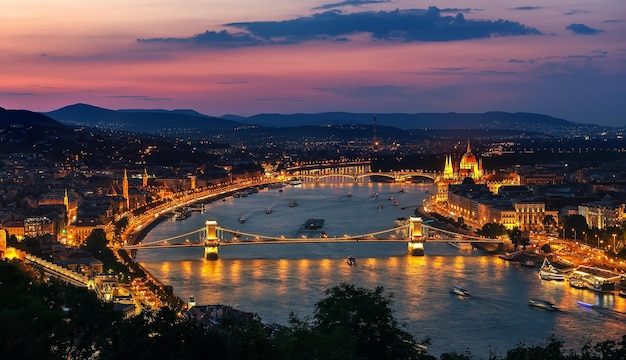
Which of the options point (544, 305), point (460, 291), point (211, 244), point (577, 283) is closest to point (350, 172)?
point (211, 244)

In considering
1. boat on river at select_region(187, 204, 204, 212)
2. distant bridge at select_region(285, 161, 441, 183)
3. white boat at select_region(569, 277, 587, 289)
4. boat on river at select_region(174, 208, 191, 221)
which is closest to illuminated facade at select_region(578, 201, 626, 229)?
white boat at select_region(569, 277, 587, 289)

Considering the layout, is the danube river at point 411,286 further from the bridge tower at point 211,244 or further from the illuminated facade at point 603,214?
the illuminated facade at point 603,214

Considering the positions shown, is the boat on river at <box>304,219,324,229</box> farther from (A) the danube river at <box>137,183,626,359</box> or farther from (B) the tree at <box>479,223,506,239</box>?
(B) the tree at <box>479,223,506,239</box>

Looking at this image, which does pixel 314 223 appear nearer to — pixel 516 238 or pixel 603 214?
pixel 516 238

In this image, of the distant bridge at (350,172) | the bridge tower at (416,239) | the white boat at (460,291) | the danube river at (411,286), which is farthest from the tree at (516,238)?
the distant bridge at (350,172)

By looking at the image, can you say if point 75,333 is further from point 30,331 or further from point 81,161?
point 81,161

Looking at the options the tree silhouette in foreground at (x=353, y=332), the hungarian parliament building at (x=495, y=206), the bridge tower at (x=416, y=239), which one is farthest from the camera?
the hungarian parliament building at (x=495, y=206)
